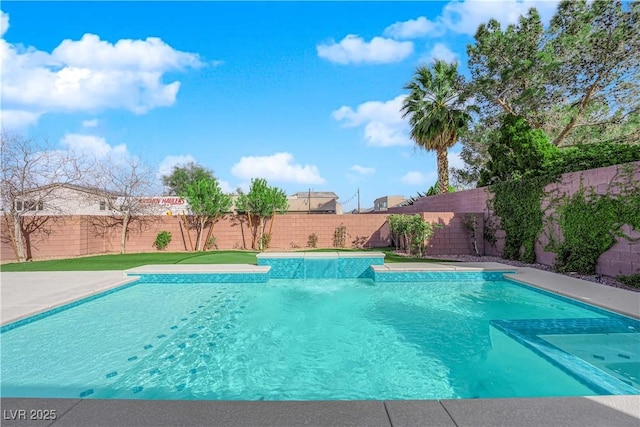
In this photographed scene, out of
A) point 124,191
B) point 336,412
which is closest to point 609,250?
point 336,412

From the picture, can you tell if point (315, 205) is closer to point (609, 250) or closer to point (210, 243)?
point (210, 243)

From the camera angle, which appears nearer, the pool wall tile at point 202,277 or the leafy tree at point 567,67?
the pool wall tile at point 202,277

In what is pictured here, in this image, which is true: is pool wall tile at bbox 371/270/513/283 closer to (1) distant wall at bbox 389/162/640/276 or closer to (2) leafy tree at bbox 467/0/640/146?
(1) distant wall at bbox 389/162/640/276

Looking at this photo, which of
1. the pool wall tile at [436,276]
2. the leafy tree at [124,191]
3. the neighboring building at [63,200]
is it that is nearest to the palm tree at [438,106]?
the pool wall tile at [436,276]

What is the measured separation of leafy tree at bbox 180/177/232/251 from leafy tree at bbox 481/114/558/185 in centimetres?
1113

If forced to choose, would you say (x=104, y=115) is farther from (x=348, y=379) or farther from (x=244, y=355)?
(x=348, y=379)

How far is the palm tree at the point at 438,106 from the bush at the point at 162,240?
12669 millimetres

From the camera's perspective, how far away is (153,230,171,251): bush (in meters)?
14.1

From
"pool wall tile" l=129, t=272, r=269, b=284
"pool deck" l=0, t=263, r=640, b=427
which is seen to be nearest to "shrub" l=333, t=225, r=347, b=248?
"pool wall tile" l=129, t=272, r=269, b=284

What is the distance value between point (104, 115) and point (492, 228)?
17133 millimetres

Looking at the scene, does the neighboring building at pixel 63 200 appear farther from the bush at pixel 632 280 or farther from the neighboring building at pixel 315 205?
the neighboring building at pixel 315 205

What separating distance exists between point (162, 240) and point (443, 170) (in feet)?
45.2

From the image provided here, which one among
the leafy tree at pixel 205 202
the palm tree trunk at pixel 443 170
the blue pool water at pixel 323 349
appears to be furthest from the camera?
the palm tree trunk at pixel 443 170

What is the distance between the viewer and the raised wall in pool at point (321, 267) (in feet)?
28.7
